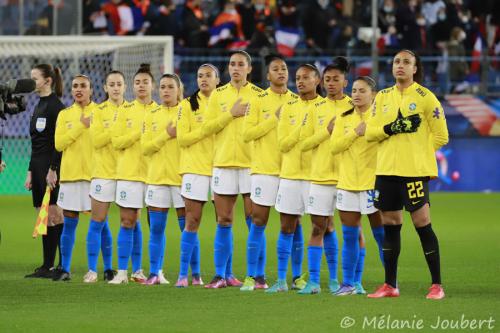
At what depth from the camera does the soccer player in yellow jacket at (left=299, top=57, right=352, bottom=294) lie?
449 inches

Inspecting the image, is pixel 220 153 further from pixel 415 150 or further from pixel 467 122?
pixel 467 122

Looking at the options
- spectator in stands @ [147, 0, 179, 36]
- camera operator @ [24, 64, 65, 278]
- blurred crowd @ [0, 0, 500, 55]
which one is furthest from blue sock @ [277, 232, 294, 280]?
spectator in stands @ [147, 0, 179, 36]

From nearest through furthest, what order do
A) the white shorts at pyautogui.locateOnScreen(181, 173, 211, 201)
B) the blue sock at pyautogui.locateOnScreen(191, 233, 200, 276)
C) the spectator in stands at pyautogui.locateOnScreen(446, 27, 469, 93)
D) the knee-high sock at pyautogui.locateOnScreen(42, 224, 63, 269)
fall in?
the white shorts at pyautogui.locateOnScreen(181, 173, 211, 201) < the blue sock at pyautogui.locateOnScreen(191, 233, 200, 276) < the knee-high sock at pyautogui.locateOnScreen(42, 224, 63, 269) < the spectator in stands at pyautogui.locateOnScreen(446, 27, 469, 93)

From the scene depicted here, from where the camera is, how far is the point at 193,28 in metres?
25.5

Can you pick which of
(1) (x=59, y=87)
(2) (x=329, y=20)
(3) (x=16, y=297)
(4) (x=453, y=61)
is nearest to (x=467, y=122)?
(4) (x=453, y=61)

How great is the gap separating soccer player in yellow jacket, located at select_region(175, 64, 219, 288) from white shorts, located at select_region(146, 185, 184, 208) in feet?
1.03

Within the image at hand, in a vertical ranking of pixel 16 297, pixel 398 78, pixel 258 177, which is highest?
pixel 398 78

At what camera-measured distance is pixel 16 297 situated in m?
11.3

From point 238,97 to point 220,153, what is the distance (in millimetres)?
533

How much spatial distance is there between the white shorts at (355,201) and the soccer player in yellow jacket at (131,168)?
2.28 m

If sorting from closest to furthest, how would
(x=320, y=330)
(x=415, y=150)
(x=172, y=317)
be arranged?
(x=320, y=330), (x=172, y=317), (x=415, y=150)

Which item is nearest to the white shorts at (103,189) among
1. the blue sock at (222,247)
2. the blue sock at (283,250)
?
the blue sock at (222,247)

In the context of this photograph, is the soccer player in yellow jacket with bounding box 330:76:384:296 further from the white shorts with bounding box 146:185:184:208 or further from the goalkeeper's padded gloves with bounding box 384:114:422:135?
the white shorts with bounding box 146:185:184:208

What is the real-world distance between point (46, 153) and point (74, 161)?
51cm
